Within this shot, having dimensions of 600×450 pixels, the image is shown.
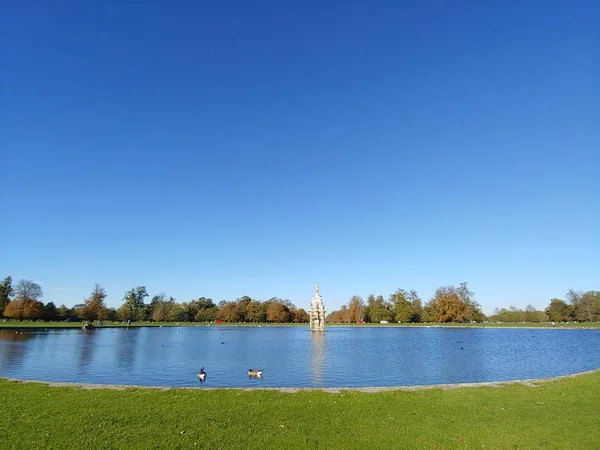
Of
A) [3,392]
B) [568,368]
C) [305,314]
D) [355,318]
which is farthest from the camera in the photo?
[305,314]

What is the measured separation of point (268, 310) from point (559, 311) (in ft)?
357

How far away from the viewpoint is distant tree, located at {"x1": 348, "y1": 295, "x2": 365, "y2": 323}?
163 m

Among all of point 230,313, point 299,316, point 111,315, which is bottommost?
point 299,316

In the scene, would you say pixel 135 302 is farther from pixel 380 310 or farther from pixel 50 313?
pixel 380 310

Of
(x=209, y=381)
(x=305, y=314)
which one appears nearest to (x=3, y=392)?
(x=209, y=381)

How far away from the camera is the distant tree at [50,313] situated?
390ft

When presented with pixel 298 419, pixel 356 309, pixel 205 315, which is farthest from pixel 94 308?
pixel 298 419

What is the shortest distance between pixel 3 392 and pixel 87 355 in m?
Result: 26.3

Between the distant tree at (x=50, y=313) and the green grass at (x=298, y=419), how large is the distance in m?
121

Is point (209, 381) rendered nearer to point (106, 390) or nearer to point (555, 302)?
point (106, 390)

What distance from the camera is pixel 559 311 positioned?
14438 cm

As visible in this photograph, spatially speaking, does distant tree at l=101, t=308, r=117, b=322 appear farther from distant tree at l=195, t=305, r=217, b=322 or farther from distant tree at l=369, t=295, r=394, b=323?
distant tree at l=369, t=295, r=394, b=323

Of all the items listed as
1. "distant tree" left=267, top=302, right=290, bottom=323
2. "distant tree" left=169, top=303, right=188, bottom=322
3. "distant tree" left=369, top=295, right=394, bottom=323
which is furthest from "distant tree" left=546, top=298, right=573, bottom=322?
"distant tree" left=169, top=303, right=188, bottom=322

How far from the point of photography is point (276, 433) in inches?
436
